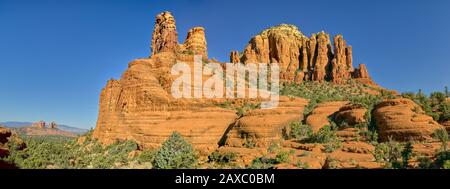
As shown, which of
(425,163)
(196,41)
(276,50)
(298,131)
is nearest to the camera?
(425,163)

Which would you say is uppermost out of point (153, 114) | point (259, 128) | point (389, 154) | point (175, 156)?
point (153, 114)

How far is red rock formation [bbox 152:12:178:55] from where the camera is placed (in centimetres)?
5797

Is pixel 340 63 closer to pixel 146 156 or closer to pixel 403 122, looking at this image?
pixel 403 122

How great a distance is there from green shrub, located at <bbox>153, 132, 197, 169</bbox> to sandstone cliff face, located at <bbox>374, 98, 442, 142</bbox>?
15.3 metres

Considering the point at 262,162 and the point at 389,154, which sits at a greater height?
the point at 389,154

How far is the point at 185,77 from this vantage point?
3594 centimetres

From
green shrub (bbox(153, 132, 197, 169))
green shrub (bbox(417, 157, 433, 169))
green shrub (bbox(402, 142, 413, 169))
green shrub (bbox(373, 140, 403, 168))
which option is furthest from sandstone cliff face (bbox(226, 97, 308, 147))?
green shrub (bbox(417, 157, 433, 169))

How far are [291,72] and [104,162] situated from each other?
47.1m

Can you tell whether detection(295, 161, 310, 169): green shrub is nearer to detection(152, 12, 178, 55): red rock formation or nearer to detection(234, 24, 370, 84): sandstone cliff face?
detection(152, 12, 178, 55): red rock formation

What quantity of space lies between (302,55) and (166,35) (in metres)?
31.3

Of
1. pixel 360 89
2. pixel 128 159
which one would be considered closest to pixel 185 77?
pixel 128 159

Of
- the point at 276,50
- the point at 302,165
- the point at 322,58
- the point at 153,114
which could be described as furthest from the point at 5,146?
the point at 322,58

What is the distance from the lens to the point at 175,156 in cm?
2458
